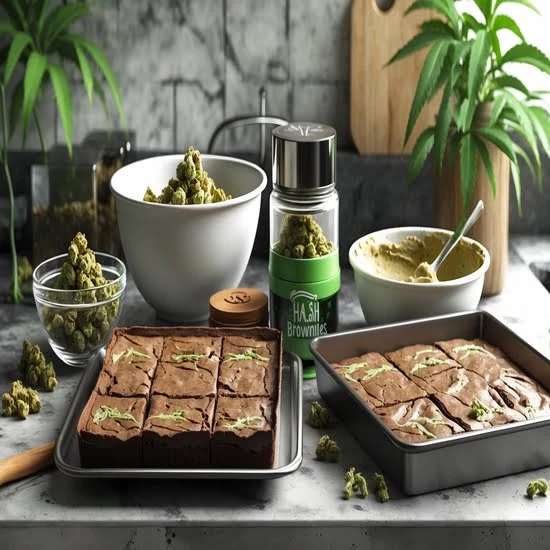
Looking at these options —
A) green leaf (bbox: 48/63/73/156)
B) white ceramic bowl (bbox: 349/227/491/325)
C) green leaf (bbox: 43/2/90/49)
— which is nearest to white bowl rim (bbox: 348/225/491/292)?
white ceramic bowl (bbox: 349/227/491/325)

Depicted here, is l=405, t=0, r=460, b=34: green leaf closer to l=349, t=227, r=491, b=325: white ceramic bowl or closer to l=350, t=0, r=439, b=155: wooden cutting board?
l=350, t=0, r=439, b=155: wooden cutting board

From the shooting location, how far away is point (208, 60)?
6.77 ft

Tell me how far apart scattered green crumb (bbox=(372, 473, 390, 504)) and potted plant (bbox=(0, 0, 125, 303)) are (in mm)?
799


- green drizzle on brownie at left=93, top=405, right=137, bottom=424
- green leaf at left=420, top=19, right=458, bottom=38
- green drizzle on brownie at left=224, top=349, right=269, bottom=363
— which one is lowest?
green drizzle on brownie at left=93, top=405, right=137, bottom=424

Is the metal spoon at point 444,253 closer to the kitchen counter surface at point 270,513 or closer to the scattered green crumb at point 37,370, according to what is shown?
the kitchen counter surface at point 270,513

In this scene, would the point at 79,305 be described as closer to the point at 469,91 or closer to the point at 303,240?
the point at 303,240

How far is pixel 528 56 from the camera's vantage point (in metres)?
1.76

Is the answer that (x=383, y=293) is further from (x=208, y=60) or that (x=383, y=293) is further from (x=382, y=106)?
(x=208, y=60)

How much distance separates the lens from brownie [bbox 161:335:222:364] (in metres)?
1.56

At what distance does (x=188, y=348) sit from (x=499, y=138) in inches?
24.5

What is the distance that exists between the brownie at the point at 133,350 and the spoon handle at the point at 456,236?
492mm

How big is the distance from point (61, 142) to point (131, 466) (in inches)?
36.3

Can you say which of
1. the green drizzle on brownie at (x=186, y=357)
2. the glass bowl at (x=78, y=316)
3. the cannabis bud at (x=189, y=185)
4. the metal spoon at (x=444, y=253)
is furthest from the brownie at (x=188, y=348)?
the metal spoon at (x=444, y=253)

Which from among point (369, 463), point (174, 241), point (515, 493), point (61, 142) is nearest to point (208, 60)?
point (61, 142)
